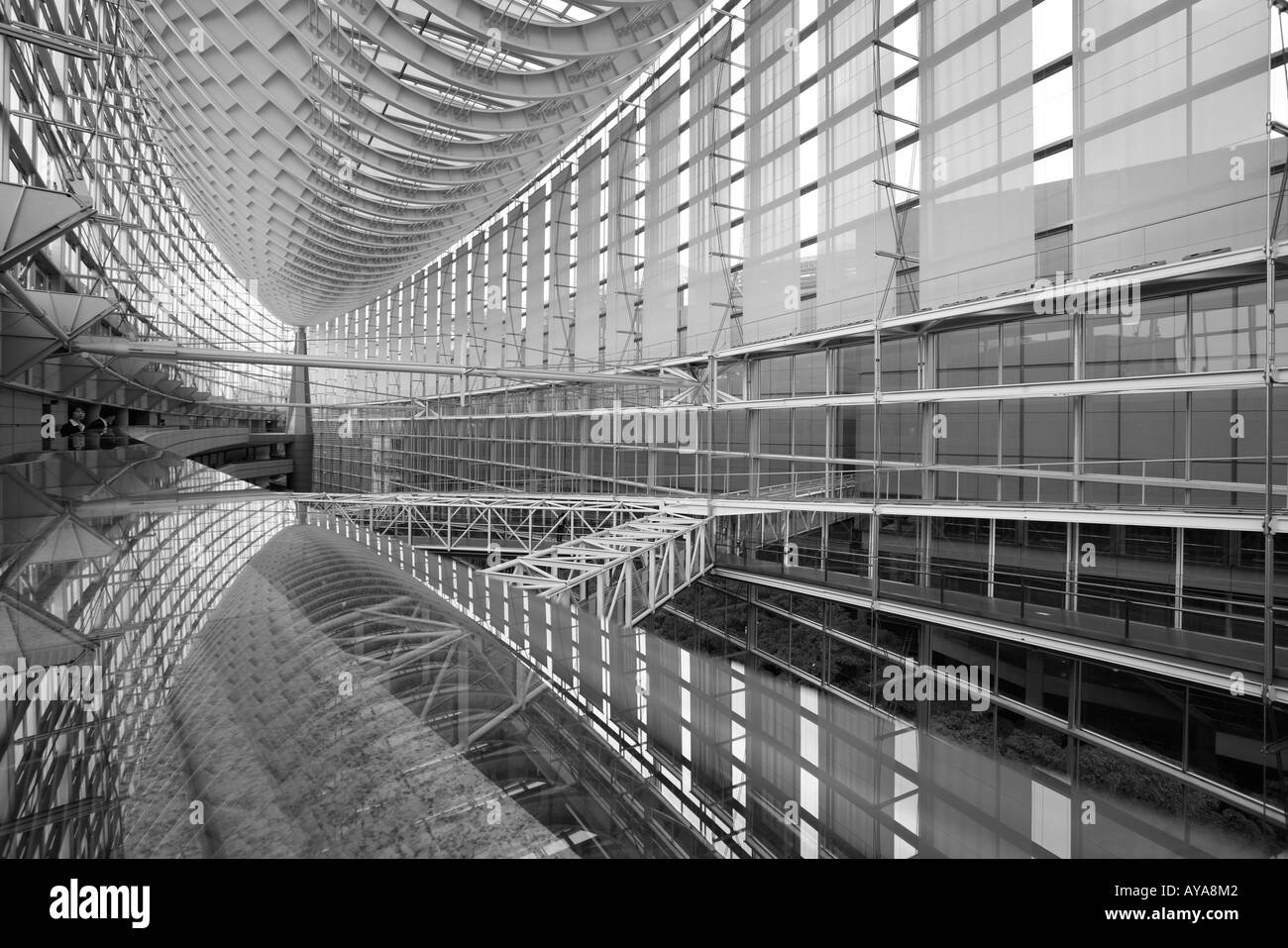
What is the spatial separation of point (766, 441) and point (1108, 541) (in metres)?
7.10

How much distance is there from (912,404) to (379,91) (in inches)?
418

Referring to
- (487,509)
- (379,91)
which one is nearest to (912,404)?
(487,509)

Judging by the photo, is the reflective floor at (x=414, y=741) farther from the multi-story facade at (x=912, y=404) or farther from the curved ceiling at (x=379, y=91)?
the curved ceiling at (x=379, y=91)

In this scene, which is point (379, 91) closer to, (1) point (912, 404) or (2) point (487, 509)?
(2) point (487, 509)

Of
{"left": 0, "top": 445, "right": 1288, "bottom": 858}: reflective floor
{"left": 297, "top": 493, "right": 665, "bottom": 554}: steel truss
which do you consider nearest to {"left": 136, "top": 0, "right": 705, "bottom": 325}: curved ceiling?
{"left": 297, "top": 493, "right": 665, "bottom": 554}: steel truss

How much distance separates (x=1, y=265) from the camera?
666cm

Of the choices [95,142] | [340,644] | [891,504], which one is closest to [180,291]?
[95,142]

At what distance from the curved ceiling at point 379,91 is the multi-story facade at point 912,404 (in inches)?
4.8

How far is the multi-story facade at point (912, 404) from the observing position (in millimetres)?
2406

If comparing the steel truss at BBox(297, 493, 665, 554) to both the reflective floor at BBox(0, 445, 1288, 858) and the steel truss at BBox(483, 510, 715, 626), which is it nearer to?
the steel truss at BBox(483, 510, 715, 626)

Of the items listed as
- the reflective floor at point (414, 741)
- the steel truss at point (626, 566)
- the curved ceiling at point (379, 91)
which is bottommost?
the steel truss at point (626, 566)

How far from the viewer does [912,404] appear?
486 inches

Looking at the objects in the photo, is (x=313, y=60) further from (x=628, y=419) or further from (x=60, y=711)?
(x=60, y=711)

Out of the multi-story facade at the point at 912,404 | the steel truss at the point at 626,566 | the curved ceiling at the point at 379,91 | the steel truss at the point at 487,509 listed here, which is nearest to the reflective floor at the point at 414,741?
the multi-story facade at the point at 912,404
